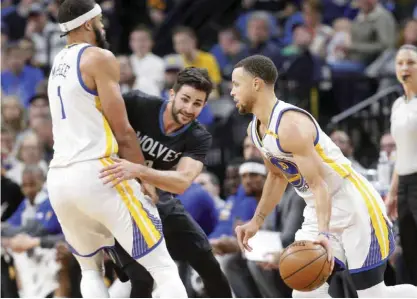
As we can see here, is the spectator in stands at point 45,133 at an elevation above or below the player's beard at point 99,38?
below

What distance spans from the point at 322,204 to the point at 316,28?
7.89 m

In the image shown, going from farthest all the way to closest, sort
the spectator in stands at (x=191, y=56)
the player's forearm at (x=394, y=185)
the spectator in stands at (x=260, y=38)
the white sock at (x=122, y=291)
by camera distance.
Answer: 1. the spectator in stands at (x=191, y=56)
2. the spectator in stands at (x=260, y=38)
3. the player's forearm at (x=394, y=185)
4. the white sock at (x=122, y=291)

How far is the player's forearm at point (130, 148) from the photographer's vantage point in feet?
21.1

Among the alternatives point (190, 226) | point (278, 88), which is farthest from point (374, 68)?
point (190, 226)

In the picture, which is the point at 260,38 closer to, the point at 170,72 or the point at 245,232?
the point at 170,72

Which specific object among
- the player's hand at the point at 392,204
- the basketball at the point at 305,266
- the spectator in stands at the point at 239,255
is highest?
the basketball at the point at 305,266

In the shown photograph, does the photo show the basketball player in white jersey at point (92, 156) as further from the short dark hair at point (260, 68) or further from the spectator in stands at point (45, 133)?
the spectator in stands at point (45, 133)

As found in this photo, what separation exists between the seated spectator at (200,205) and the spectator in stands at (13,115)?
4.07 m

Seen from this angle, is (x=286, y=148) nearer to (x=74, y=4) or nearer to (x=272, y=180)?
(x=272, y=180)

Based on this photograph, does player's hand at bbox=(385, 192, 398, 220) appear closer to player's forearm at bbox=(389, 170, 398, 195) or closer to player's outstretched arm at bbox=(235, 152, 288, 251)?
player's forearm at bbox=(389, 170, 398, 195)

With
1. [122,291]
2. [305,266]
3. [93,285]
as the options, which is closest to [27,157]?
[122,291]

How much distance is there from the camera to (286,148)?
19.6 ft

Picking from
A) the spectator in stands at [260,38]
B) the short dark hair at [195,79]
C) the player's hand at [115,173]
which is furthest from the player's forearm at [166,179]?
the spectator in stands at [260,38]

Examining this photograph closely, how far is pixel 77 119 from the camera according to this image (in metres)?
6.25
